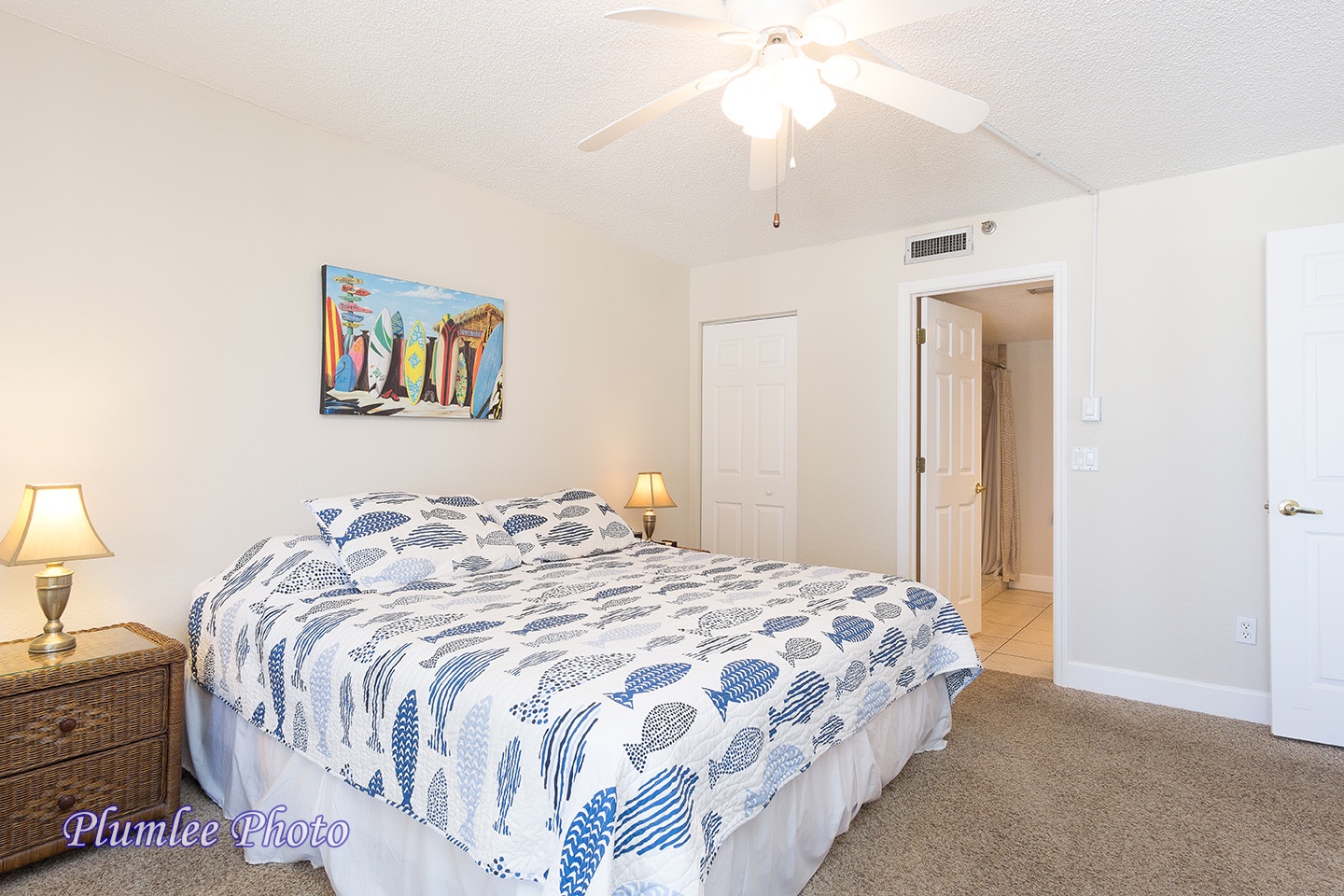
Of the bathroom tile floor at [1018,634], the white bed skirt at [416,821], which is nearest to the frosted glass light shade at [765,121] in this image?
the white bed skirt at [416,821]

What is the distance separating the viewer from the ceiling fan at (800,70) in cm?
159

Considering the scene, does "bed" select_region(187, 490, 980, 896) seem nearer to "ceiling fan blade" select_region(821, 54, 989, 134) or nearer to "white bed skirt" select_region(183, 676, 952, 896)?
"white bed skirt" select_region(183, 676, 952, 896)

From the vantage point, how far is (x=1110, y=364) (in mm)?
3328

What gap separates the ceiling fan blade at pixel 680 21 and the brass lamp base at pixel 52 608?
2.16 meters

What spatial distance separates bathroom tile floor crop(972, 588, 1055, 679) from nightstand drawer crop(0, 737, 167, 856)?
351 cm

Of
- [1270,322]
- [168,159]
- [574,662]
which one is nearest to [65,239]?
[168,159]

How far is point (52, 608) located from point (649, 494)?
2.64m

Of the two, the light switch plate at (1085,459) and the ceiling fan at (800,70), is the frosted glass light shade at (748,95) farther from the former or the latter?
the light switch plate at (1085,459)

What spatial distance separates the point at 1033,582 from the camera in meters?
5.98

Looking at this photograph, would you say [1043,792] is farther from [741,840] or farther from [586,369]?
[586,369]

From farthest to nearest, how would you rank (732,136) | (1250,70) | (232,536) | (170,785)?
(732,136) → (232,536) → (1250,70) → (170,785)

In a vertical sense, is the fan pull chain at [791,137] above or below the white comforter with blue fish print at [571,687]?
above

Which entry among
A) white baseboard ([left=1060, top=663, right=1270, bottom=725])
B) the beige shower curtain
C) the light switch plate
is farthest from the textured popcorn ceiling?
the beige shower curtain

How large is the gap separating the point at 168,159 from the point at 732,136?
2.05m
